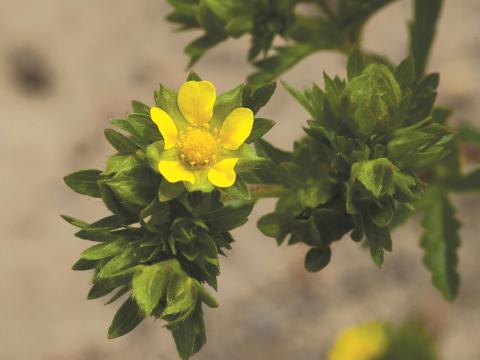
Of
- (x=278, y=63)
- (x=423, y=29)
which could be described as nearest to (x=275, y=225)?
(x=278, y=63)

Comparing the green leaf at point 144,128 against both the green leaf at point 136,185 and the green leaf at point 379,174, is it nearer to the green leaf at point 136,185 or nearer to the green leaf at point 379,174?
the green leaf at point 136,185

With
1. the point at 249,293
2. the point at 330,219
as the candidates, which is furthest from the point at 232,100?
the point at 249,293

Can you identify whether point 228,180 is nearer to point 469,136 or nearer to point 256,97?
point 256,97

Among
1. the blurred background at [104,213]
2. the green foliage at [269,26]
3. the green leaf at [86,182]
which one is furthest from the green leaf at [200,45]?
the blurred background at [104,213]

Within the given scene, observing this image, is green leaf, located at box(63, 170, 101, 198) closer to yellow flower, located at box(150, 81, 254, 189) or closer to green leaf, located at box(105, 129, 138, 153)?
green leaf, located at box(105, 129, 138, 153)

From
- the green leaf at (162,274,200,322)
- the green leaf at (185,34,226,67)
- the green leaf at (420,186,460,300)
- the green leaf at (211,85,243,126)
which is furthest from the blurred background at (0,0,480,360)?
the green leaf at (162,274,200,322)

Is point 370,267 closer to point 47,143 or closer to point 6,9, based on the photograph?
point 47,143
